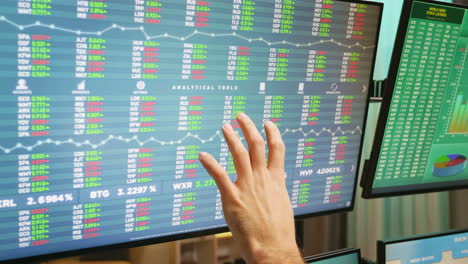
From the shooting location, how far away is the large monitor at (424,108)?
1.46 meters

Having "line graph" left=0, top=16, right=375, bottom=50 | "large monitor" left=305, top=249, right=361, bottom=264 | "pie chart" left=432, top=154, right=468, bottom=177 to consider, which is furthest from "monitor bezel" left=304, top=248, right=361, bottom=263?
"line graph" left=0, top=16, right=375, bottom=50

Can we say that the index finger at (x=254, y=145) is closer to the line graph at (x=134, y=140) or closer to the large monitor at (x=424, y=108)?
the line graph at (x=134, y=140)

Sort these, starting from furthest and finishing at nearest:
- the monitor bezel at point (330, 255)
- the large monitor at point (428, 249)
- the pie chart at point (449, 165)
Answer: the pie chart at point (449, 165) → the large monitor at point (428, 249) → the monitor bezel at point (330, 255)

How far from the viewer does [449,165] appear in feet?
5.51

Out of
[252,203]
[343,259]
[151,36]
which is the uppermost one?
[151,36]

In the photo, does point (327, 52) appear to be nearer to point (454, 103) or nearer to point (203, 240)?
point (454, 103)

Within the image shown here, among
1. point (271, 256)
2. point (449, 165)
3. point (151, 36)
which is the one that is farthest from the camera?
point (449, 165)

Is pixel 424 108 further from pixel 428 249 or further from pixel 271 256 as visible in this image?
pixel 271 256

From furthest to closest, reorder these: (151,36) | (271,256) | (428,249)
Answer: (428,249)
(151,36)
(271,256)

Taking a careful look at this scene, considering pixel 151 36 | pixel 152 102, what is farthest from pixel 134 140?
pixel 151 36

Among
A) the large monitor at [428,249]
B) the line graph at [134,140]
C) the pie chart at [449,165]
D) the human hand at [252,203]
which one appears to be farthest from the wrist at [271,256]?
the pie chart at [449,165]

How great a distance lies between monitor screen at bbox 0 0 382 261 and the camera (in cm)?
100

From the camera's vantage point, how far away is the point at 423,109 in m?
1.54

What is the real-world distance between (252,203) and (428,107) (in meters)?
0.94
